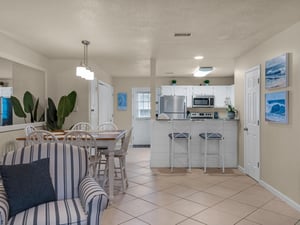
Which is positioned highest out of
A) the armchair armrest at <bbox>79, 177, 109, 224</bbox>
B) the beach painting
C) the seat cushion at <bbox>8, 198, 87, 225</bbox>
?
the beach painting

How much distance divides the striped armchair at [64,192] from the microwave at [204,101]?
5.65m

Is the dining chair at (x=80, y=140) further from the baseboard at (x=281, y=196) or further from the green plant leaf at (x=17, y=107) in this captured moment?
the baseboard at (x=281, y=196)

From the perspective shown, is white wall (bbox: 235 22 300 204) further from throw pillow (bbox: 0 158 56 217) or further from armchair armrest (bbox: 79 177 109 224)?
throw pillow (bbox: 0 158 56 217)

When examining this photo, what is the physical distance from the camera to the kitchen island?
17.7 ft

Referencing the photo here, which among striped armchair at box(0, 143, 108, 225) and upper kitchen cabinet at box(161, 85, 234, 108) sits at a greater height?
upper kitchen cabinet at box(161, 85, 234, 108)

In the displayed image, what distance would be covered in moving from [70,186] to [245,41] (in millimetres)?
Answer: 3396

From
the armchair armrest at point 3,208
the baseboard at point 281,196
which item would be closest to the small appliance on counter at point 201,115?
the baseboard at point 281,196

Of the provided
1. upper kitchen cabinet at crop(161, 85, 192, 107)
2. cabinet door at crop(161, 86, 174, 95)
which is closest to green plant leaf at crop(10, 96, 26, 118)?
cabinet door at crop(161, 86, 174, 95)

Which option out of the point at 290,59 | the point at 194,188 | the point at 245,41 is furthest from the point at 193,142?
the point at 290,59

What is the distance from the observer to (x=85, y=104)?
574 centimetres

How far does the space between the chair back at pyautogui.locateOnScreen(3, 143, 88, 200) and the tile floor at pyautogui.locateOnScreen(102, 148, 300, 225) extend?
0.77 meters

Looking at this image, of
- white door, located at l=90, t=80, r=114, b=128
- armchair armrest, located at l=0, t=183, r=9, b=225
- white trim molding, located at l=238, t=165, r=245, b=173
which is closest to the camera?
armchair armrest, located at l=0, t=183, r=9, b=225

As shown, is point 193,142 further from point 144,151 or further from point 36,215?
point 36,215

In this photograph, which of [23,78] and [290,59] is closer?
[290,59]
